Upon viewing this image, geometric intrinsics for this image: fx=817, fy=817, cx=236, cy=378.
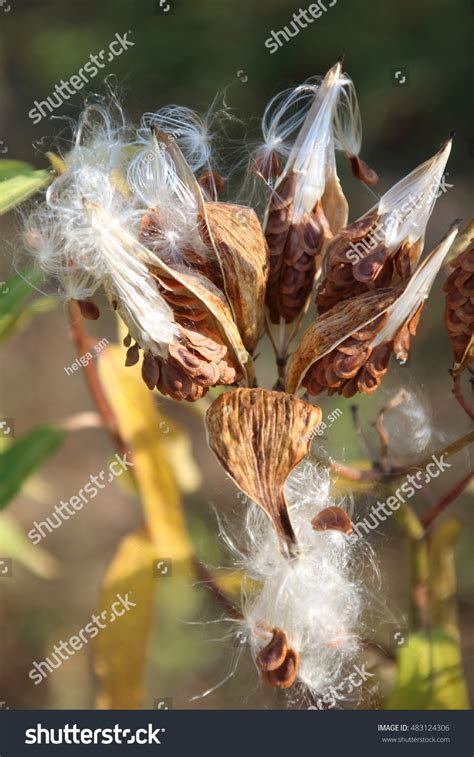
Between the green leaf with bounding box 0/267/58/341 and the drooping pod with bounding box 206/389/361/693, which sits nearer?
the drooping pod with bounding box 206/389/361/693

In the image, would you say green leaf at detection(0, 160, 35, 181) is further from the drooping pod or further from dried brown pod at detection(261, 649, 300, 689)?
dried brown pod at detection(261, 649, 300, 689)

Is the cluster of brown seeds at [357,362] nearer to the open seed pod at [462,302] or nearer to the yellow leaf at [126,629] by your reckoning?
the open seed pod at [462,302]

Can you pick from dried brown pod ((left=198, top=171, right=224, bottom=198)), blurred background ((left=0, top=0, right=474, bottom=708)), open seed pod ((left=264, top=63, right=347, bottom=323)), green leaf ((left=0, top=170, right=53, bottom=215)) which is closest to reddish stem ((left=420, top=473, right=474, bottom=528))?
blurred background ((left=0, top=0, right=474, bottom=708))

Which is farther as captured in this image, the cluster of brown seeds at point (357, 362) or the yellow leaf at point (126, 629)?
the yellow leaf at point (126, 629)

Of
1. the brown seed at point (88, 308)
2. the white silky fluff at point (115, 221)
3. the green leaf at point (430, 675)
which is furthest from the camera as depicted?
the green leaf at point (430, 675)

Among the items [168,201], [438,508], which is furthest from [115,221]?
[438,508]

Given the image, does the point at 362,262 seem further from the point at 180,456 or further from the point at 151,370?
the point at 180,456

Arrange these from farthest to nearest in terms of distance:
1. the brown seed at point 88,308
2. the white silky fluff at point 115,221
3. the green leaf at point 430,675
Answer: the green leaf at point 430,675 → the brown seed at point 88,308 → the white silky fluff at point 115,221

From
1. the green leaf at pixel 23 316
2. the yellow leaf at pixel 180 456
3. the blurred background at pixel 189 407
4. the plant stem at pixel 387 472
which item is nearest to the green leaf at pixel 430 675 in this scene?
the blurred background at pixel 189 407
